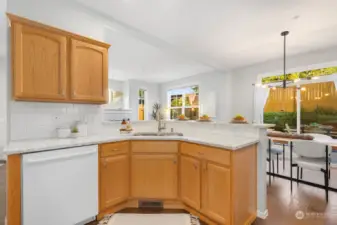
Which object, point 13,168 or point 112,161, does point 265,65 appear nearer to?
point 112,161

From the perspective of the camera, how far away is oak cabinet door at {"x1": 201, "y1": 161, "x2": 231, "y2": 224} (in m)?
1.67

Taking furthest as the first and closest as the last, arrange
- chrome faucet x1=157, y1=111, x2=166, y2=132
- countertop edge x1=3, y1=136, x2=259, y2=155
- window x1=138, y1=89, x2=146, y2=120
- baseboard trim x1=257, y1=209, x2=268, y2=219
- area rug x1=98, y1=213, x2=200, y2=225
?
1. window x1=138, y1=89, x2=146, y2=120
2. chrome faucet x1=157, y1=111, x2=166, y2=132
3. baseboard trim x1=257, y1=209, x2=268, y2=219
4. area rug x1=98, y1=213, x2=200, y2=225
5. countertop edge x1=3, y1=136, x2=259, y2=155

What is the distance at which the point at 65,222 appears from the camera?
5.46 feet

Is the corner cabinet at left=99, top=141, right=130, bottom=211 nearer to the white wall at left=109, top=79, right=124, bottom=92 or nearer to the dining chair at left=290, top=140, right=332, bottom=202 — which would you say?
the dining chair at left=290, top=140, right=332, bottom=202

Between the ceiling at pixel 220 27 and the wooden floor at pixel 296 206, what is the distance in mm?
2624

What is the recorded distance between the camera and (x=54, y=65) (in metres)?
1.96

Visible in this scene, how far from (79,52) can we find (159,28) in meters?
1.47

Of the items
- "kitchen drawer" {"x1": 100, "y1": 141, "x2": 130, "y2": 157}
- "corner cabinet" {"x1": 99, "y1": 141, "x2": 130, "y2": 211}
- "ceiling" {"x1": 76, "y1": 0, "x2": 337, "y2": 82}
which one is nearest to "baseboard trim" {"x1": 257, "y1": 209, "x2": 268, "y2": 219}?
"corner cabinet" {"x1": 99, "y1": 141, "x2": 130, "y2": 211}

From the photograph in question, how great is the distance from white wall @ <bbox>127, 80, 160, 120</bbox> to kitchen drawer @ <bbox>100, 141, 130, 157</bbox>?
4.87m

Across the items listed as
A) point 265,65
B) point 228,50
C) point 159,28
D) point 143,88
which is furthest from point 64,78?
point 143,88

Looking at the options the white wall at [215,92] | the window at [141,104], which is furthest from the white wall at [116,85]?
the white wall at [215,92]

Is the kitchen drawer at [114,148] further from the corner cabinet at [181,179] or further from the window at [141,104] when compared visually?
the window at [141,104]

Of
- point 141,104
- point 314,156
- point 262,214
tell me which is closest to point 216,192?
point 262,214

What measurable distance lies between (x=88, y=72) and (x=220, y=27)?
2.23m
